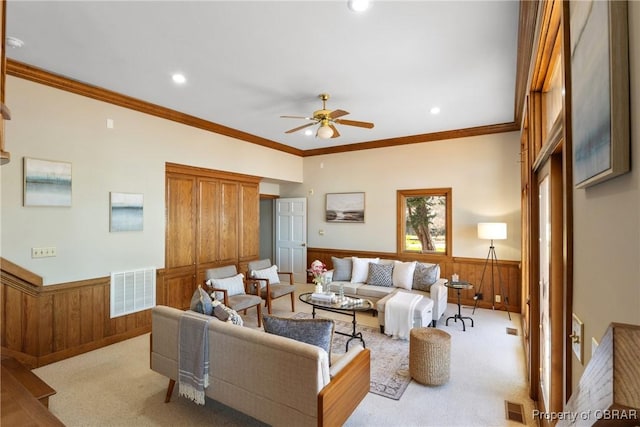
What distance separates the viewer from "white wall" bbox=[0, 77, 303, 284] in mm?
3193

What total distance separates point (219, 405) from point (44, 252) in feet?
8.36

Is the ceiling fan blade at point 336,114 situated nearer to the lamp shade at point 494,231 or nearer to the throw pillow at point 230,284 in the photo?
the throw pillow at point 230,284

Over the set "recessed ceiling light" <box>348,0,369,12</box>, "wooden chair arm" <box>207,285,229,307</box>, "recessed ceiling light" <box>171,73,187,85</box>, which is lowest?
"wooden chair arm" <box>207,285,229,307</box>

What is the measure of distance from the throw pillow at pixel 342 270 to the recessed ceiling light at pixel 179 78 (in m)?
3.71

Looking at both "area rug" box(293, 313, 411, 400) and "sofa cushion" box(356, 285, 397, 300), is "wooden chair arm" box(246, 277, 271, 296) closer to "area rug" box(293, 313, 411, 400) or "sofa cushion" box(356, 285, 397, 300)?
"area rug" box(293, 313, 411, 400)

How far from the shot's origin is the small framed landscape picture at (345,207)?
6633 mm

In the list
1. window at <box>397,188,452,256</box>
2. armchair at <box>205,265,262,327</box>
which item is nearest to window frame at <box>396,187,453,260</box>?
window at <box>397,188,452,256</box>

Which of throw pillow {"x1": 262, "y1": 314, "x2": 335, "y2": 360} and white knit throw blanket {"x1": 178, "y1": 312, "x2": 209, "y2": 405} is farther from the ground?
throw pillow {"x1": 262, "y1": 314, "x2": 335, "y2": 360}

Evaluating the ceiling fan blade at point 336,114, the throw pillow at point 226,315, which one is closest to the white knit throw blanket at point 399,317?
the throw pillow at point 226,315

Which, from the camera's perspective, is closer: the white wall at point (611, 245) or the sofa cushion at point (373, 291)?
the white wall at point (611, 245)

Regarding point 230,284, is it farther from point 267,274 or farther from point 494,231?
point 494,231

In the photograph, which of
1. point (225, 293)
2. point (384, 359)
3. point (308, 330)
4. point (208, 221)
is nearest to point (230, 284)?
point (225, 293)

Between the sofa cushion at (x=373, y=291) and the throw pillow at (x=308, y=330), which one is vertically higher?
the throw pillow at (x=308, y=330)

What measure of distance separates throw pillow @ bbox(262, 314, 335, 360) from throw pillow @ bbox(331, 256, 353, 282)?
11.4 feet
